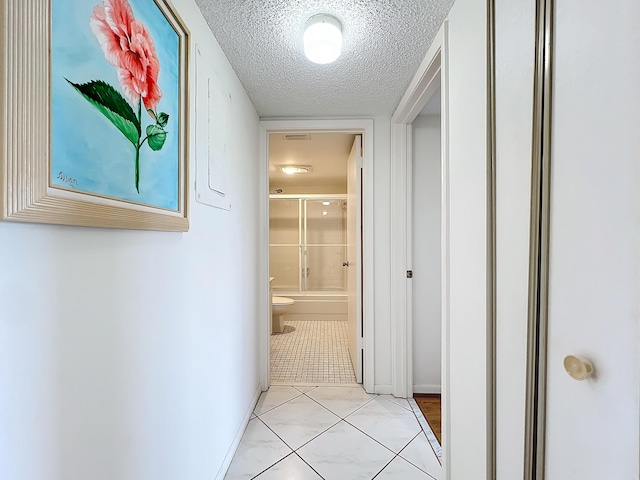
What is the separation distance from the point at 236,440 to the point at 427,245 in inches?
70.4

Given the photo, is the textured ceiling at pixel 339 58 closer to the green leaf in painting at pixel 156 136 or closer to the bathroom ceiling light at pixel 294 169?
the green leaf in painting at pixel 156 136

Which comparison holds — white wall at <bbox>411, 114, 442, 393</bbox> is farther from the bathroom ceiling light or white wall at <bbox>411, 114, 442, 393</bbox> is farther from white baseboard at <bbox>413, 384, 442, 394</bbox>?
the bathroom ceiling light

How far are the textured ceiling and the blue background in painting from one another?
0.52 m

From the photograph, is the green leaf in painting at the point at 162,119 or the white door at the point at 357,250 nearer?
the green leaf in painting at the point at 162,119

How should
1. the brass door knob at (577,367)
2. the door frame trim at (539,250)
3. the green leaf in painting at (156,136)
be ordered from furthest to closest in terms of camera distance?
1. the green leaf in painting at (156,136)
2. the door frame trim at (539,250)
3. the brass door knob at (577,367)

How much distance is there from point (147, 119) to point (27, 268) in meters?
0.51

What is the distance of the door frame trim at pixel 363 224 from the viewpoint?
2.34 metres

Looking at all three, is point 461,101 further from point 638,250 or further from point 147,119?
point 147,119

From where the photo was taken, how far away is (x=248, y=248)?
82.0 inches

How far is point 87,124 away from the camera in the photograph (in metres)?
0.64

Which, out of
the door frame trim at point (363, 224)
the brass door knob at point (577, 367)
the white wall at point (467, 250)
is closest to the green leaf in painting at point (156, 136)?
the white wall at point (467, 250)

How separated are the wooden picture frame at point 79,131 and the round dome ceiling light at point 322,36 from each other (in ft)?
1.75

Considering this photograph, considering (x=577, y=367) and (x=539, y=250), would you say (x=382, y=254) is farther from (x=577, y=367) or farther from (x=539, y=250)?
(x=577, y=367)
